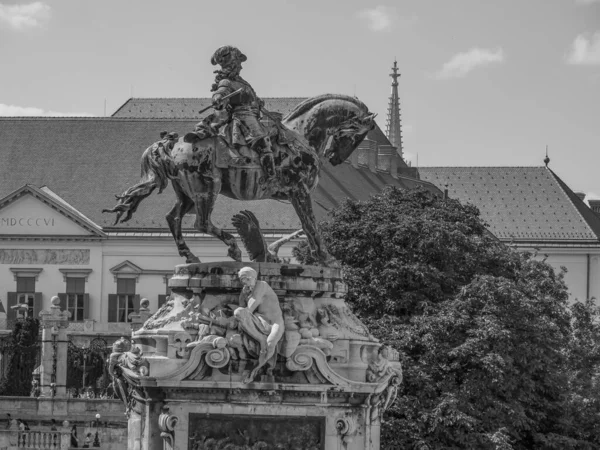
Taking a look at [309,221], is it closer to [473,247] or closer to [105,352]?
[473,247]

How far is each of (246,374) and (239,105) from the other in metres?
3.34

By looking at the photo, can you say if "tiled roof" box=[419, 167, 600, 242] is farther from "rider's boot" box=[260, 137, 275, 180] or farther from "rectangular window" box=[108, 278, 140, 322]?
"rider's boot" box=[260, 137, 275, 180]

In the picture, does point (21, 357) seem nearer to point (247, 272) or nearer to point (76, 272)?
point (76, 272)

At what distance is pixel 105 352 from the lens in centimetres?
7988

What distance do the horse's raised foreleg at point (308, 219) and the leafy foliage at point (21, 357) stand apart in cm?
5175

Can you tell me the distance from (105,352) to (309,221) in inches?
2210

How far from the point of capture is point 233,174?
24.1 m

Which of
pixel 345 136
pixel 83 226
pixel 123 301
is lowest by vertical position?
pixel 345 136

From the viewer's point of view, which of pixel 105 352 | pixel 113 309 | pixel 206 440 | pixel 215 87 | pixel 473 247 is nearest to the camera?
pixel 206 440

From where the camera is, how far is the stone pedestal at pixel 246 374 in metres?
22.8

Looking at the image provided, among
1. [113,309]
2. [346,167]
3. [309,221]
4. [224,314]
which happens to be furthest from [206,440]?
[346,167]

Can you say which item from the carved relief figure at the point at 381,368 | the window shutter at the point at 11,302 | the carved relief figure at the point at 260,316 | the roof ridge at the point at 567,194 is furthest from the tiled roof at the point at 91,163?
the carved relief figure at the point at 260,316

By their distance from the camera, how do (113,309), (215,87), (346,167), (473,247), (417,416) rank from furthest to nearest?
(346,167) < (113,309) < (473,247) < (417,416) < (215,87)

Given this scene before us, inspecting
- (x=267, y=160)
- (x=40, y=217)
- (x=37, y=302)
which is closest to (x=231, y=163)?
(x=267, y=160)
